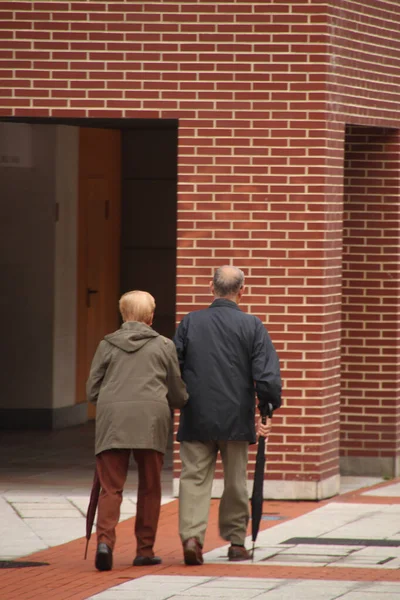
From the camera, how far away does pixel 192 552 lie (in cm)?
863

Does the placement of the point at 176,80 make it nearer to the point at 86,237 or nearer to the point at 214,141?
the point at 214,141

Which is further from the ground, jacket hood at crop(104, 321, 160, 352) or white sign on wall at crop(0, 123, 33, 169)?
white sign on wall at crop(0, 123, 33, 169)

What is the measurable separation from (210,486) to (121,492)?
53cm

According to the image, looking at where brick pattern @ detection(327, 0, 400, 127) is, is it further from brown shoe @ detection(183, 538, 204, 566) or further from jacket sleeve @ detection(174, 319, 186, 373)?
brown shoe @ detection(183, 538, 204, 566)

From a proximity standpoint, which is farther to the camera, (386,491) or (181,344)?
(386,491)

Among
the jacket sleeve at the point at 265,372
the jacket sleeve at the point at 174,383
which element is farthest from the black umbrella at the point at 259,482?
the jacket sleeve at the point at 174,383

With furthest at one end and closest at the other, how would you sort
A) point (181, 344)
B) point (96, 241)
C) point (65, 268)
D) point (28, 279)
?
point (96, 241) → point (65, 268) → point (28, 279) → point (181, 344)

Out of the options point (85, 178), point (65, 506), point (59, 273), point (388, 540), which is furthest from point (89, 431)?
point (388, 540)

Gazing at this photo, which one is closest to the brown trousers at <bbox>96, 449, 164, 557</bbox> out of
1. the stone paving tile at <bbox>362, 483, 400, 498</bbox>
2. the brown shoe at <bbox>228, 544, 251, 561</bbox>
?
the brown shoe at <bbox>228, 544, 251, 561</bbox>

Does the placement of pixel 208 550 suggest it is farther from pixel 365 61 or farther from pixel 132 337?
pixel 365 61

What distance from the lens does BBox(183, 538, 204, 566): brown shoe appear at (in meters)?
8.64

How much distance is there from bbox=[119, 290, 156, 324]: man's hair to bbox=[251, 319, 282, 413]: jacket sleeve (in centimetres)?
62

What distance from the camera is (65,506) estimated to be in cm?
1094

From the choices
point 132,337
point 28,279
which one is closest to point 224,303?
point 132,337
